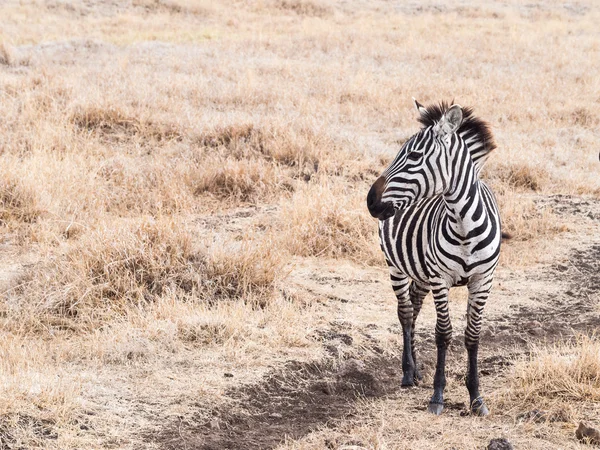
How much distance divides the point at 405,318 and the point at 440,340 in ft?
1.94

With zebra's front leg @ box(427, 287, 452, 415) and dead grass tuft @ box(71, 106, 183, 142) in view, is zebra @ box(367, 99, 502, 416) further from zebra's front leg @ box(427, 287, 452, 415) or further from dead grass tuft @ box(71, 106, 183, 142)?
dead grass tuft @ box(71, 106, 183, 142)

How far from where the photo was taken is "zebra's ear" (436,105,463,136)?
4672 millimetres

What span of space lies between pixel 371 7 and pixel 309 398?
24478mm

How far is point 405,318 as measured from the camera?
5852mm

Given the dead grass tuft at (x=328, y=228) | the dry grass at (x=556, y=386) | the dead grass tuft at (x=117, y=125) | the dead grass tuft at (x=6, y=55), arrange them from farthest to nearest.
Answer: the dead grass tuft at (x=6, y=55)
the dead grass tuft at (x=117, y=125)
the dead grass tuft at (x=328, y=228)
the dry grass at (x=556, y=386)

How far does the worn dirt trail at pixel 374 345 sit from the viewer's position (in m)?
5.08

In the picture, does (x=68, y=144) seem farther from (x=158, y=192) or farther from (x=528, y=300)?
(x=528, y=300)

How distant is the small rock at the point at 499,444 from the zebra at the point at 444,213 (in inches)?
24.4

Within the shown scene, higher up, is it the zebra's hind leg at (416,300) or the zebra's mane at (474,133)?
the zebra's mane at (474,133)

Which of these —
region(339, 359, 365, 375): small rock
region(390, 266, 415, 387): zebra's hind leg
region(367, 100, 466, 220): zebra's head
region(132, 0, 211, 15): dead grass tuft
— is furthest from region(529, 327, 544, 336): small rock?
region(132, 0, 211, 15): dead grass tuft

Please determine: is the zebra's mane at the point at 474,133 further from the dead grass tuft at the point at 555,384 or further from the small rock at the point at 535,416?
the small rock at the point at 535,416

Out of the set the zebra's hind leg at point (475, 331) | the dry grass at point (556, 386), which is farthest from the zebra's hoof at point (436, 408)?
the dry grass at point (556, 386)

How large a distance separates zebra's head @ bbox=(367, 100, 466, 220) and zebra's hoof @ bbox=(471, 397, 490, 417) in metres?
1.47

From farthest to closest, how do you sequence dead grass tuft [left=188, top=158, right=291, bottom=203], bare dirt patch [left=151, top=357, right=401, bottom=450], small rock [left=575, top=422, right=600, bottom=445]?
dead grass tuft [left=188, top=158, right=291, bottom=203] < bare dirt patch [left=151, top=357, right=401, bottom=450] < small rock [left=575, top=422, right=600, bottom=445]
